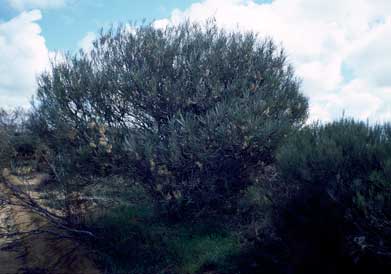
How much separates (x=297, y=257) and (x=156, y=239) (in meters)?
3.40

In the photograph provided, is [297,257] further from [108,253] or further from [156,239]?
[108,253]

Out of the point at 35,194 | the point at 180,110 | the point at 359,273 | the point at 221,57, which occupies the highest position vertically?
the point at 221,57

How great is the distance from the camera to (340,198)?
18.0ft

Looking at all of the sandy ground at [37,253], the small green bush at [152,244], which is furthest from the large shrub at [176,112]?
the sandy ground at [37,253]

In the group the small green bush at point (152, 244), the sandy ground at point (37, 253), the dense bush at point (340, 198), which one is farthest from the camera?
the sandy ground at point (37, 253)

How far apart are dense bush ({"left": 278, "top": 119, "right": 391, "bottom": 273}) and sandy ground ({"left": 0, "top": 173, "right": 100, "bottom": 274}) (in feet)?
14.8

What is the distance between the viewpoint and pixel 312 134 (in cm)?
666

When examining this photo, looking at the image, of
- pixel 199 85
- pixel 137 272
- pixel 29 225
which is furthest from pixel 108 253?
A: pixel 199 85

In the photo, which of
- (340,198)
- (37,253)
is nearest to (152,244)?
(37,253)

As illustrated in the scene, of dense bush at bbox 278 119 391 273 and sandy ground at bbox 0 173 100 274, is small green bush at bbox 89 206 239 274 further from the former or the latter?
dense bush at bbox 278 119 391 273

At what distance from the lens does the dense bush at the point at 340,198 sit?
4.96 metres

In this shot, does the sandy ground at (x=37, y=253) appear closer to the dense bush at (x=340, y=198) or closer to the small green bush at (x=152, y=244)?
the small green bush at (x=152, y=244)

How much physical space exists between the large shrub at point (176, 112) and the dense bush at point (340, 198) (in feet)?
6.21

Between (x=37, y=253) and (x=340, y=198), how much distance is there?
6.89 metres
